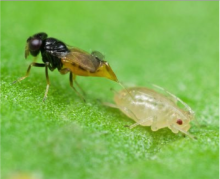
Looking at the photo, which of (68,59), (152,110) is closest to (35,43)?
(68,59)

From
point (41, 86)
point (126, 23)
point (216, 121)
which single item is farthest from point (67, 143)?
point (126, 23)

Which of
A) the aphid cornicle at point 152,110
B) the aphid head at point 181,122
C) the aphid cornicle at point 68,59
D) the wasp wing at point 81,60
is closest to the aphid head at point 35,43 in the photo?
the aphid cornicle at point 68,59

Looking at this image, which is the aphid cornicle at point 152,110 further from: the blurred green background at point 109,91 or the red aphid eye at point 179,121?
the blurred green background at point 109,91

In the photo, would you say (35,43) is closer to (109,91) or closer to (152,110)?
(109,91)

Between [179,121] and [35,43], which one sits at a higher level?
[35,43]

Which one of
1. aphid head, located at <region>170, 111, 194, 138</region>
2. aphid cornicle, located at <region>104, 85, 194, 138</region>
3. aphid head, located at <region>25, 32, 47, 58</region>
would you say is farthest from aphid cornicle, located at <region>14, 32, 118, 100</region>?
aphid head, located at <region>170, 111, 194, 138</region>

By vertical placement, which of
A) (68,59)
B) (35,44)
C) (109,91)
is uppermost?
(35,44)
